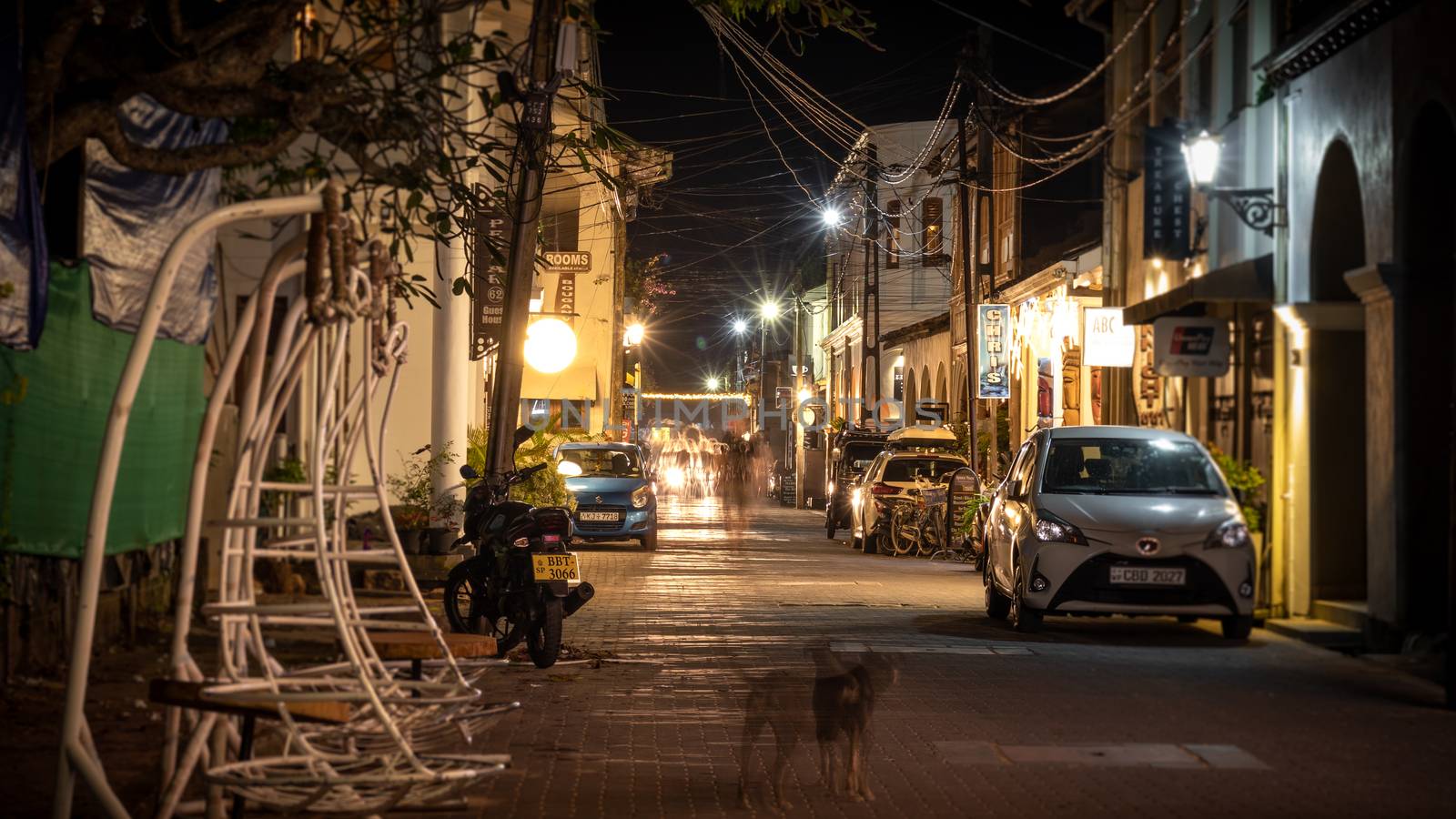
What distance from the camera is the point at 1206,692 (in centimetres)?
1177

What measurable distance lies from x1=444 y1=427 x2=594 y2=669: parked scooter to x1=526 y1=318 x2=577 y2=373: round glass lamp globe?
645 inches

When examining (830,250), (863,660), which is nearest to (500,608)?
(863,660)

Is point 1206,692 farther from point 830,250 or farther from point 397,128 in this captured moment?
point 830,250

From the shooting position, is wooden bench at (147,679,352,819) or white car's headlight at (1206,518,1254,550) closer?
wooden bench at (147,679,352,819)

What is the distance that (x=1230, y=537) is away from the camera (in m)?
15.0

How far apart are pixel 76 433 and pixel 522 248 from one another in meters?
4.59

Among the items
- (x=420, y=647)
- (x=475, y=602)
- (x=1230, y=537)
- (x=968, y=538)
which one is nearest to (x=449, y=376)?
(x=475, y=602)

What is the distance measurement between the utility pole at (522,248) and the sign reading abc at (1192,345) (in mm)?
7485

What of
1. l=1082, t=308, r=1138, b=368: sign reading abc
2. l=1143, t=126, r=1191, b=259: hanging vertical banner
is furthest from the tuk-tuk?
l=1143, t=126, r=1191, b=259: hanging vertical banner

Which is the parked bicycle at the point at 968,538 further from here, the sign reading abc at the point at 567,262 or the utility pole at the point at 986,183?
the sign reading abc at the point at 567,262

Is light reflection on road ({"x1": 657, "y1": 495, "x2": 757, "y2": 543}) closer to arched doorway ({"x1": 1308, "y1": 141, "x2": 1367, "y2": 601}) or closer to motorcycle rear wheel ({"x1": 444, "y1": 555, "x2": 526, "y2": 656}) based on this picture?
arched doorway ({"x1": 1308, "y1": 141, "x2": 1367, "y2": 601})

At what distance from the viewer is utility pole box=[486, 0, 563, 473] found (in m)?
14.6

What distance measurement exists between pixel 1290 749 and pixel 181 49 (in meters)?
6.72

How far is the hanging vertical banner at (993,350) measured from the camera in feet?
122
